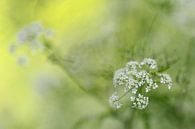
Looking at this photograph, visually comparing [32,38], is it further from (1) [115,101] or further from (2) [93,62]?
(1) [115,101]

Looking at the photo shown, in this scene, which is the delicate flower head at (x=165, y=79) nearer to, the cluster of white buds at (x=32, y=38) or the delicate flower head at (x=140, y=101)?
the delicate flower head at (x=140, y=101)

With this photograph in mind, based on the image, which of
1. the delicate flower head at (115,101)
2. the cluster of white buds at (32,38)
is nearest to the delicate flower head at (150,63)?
the delicate flower head at (115,101)

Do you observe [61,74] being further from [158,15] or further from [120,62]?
[158,15]

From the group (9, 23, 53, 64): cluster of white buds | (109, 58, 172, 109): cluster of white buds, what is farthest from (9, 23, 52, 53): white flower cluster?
(109, 58, 172, 109): cluster of white buds

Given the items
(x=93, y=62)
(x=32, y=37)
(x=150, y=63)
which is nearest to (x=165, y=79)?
(x=150, y=63)

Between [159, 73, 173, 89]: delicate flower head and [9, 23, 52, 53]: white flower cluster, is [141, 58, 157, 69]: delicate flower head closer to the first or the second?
[159, 73, 173, 89]: delicate flower head

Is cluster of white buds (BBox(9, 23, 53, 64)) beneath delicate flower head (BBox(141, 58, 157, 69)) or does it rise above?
above
